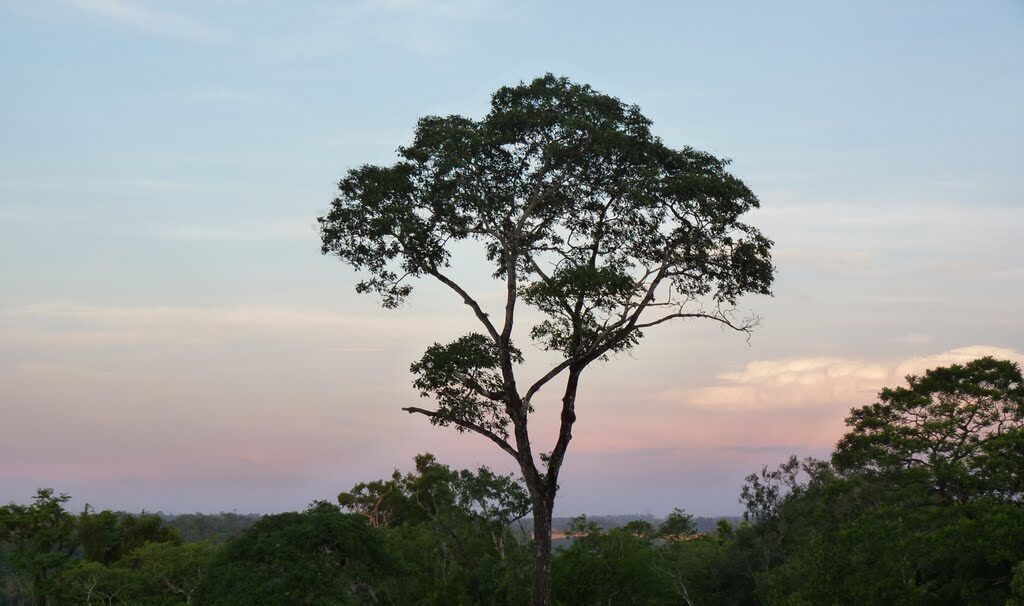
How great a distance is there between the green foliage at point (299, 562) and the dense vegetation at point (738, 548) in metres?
0.04

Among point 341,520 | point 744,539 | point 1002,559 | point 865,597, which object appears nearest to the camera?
point 1002,559

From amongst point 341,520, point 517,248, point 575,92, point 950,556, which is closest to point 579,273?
point 517,248

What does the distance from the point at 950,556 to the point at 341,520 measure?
14229mm

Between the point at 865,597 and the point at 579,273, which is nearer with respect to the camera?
the point at 865,597

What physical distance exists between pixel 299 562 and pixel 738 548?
18668 millimetres

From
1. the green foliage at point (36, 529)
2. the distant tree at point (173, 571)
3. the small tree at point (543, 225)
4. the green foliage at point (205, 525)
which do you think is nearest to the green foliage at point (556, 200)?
the small tree at point (543, 225)

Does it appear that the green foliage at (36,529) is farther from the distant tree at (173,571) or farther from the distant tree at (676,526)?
the distant tree at (676,526)

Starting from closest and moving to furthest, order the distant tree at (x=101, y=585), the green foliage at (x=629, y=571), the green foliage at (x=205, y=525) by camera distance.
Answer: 1. the green foliage at (x=629, y=571)
2. the distant tree at (x=101, y=585)
3. the green foliage at (x=205, y=525)

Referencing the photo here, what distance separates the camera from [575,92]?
27.8 meters

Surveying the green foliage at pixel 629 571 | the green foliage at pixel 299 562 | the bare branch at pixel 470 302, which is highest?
the bare branch at pixel 470 302

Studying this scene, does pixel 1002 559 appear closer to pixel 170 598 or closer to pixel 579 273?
pixel 579 273

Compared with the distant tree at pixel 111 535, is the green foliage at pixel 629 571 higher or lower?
lower

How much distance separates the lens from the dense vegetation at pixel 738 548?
22.5 m

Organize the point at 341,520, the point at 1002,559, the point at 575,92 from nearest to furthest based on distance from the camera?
the point at 1002,559 → the point at 341,520 → the point at 575,92
